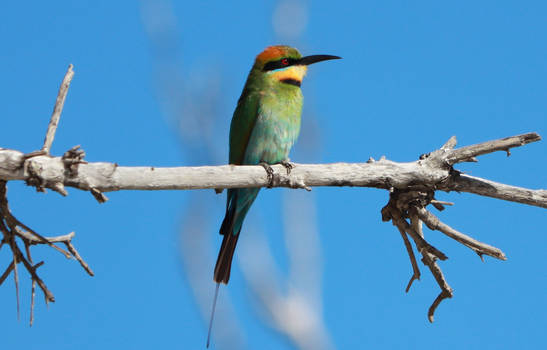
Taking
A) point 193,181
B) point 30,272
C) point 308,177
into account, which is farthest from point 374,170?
point 30,272

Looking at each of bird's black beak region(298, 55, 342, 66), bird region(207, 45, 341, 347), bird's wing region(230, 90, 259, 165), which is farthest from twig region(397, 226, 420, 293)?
bird's black beak region(298, 55, 342, 66)

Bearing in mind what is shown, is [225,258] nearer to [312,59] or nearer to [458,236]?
[458,236]

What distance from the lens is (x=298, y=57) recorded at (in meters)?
3.64

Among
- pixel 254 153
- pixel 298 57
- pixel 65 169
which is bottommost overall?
pixel 65 169

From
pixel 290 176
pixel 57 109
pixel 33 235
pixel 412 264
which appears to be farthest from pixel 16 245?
pixel 412 264

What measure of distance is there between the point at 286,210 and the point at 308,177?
136 cm

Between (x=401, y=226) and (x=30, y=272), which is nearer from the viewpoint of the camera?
(x=30, y=272)

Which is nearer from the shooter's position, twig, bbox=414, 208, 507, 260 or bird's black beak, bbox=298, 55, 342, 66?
twig, bbox=414, 208, 507, 260

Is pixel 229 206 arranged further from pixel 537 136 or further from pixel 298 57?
pixel 537 136

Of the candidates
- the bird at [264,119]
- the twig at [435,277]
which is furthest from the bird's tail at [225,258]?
the twig at [435,277]

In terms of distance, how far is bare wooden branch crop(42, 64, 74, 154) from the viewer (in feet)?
6.63

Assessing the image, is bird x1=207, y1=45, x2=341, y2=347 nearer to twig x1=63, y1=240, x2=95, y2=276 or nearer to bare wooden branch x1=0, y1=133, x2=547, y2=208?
bare wooden branch x1=0, y1=133, x2=547, y2=208

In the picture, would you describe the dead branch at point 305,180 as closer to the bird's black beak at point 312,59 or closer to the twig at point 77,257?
the twig at point 77,257

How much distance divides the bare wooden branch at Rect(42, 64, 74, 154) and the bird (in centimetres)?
118
